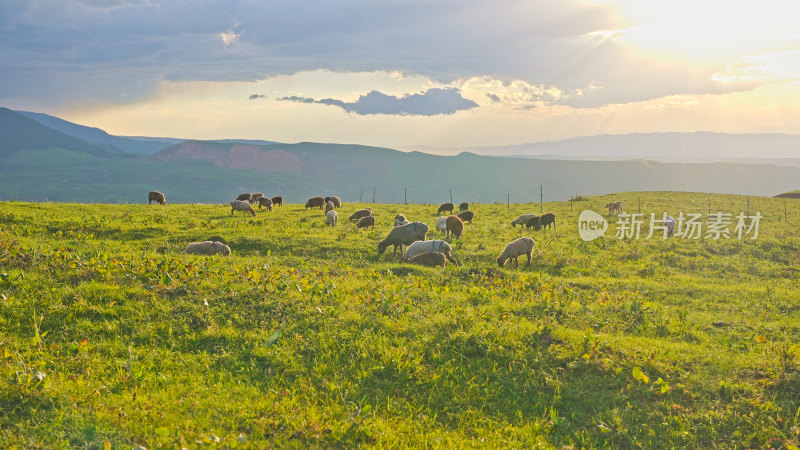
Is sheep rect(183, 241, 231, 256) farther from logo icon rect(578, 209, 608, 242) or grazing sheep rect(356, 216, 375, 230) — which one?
logo icon rect(578, 209, 608, 242)

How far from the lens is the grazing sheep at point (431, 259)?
18.0 meters

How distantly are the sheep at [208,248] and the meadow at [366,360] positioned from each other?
3.94 m

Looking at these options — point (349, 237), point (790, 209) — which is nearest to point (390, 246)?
point (349, 237)

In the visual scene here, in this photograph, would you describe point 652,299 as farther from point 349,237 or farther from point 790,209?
point 790,209

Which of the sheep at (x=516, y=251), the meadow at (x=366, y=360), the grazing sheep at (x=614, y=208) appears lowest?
the meadow at (x=366, y=360)

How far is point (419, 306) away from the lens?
37.9 ft

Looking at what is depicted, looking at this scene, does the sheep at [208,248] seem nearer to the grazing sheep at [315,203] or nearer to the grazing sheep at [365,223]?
the grazing sheep at [365,223]

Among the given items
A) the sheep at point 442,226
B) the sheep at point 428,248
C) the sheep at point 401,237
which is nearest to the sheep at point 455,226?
→ the sheep at point 442,226

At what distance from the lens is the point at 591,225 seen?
107 feet

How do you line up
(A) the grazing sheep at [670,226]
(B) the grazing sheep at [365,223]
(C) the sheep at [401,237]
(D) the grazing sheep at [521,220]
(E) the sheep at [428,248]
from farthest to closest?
(D) the grazing sheep at [521,220]
(A) the grazing sheep at [670,226]
(B) the grazing sheep at [365,223]
(C) the sheep at [401,237]
(E) the sheep at [428,248]

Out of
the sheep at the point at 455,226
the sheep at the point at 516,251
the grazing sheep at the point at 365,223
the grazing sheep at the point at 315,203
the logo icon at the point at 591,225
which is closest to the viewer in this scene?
the sheep at the point at 516,251

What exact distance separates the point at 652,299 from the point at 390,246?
1221cm

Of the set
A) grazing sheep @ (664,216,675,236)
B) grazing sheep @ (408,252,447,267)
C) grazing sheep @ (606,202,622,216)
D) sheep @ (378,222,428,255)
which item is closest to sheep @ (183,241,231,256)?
sheep @ (378,222,428,255)

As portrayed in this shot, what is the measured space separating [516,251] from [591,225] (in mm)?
15606
